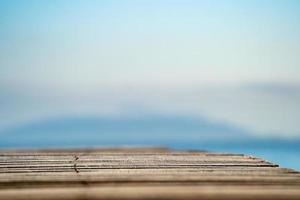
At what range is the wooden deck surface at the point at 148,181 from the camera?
89.8 inches

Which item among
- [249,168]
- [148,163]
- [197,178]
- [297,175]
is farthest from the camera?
[148,163]

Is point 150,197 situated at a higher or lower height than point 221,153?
lower

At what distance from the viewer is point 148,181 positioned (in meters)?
2.61

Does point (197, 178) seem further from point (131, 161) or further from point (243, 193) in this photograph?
point (131, 161)

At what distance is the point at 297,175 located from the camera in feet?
9.77

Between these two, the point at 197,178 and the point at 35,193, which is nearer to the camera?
the point at 35,193

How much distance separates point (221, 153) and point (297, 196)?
7.52 feet

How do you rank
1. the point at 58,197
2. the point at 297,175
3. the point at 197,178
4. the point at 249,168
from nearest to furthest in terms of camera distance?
the point at 58,197, the point at 197,178, the point at 297,175, the point at 249,168

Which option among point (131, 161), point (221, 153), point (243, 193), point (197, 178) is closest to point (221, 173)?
point (197, 178)

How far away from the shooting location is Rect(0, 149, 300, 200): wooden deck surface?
2.28 meters

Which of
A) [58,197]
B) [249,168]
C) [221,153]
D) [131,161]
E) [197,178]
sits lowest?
[58,197]

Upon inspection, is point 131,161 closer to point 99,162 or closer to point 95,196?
point 99,162

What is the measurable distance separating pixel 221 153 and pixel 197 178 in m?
1.96

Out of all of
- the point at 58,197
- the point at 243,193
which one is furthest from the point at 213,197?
the point at 58,197
